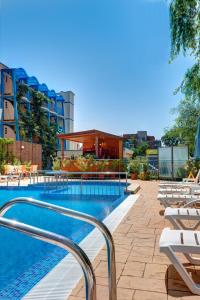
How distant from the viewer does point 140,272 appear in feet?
9.91

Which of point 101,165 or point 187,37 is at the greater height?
point 187,37

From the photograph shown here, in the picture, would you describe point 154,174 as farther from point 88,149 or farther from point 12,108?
point 12,108

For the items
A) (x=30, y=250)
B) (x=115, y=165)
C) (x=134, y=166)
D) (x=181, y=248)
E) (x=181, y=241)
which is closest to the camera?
(x=181, y=248)

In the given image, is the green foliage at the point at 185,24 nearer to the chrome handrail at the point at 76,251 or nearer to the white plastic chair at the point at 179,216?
the white plastic chair at the point at 179,216

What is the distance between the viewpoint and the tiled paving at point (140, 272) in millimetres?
2549

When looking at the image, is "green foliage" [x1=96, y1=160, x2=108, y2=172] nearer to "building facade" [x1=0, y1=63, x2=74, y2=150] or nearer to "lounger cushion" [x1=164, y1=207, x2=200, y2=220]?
"lounger cushion" [x1=164, y1=207, x2=200, y2=220]

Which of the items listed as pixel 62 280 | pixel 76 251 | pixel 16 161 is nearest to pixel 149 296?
pixel 62 280

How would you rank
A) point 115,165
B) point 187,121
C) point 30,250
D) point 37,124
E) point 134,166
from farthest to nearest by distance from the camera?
point 37,124 → point 187,121 → point 134,166 → point 115,165 → point 30,250

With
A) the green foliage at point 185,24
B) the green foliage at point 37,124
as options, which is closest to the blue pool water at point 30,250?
the green foliage at point 185,24

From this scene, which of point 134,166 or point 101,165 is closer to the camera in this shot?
point 101,165

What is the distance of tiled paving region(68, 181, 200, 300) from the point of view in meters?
2.55

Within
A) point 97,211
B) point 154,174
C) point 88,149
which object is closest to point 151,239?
point 97,211

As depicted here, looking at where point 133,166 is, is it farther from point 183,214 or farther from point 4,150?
point 183,214

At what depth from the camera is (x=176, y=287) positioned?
8.86ft
